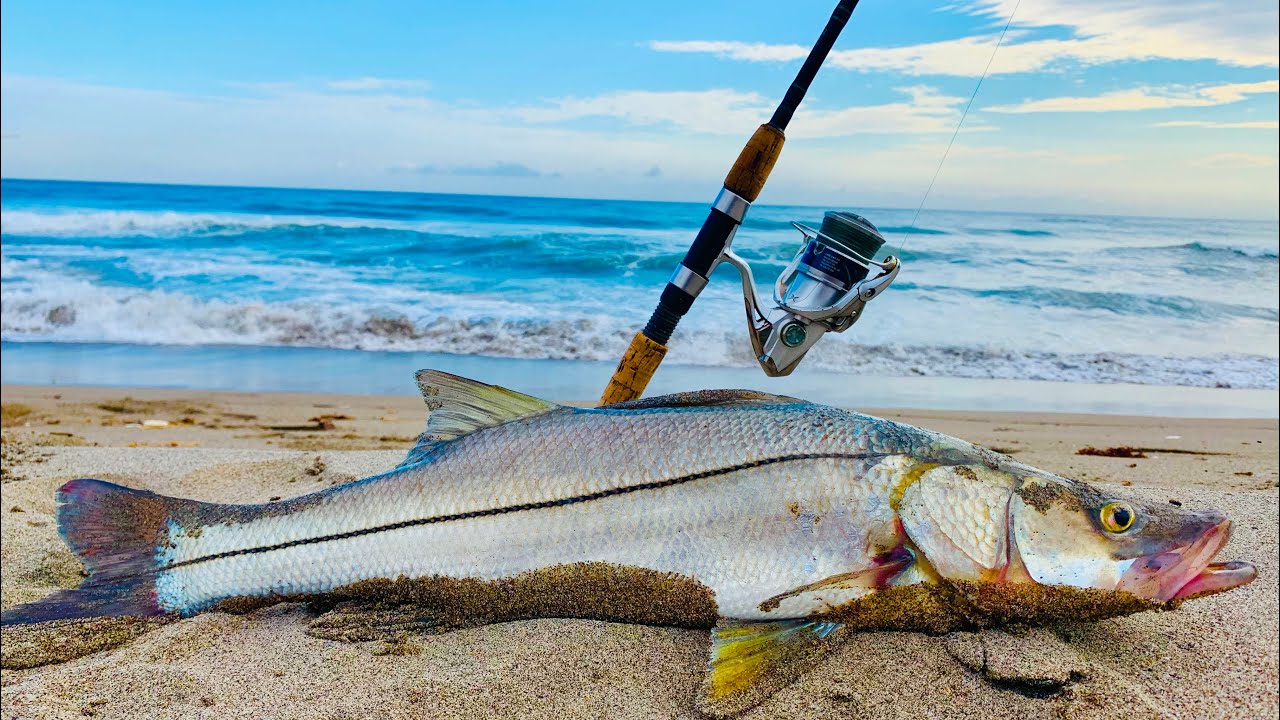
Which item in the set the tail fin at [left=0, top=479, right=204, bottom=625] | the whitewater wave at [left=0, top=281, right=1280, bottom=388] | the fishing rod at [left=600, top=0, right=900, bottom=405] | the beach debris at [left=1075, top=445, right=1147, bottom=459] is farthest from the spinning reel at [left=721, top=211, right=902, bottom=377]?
the whitewater wave at [left=0, top=281, right=1280, bottom=388]

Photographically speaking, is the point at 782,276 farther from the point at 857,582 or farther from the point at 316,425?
the point at 316,425

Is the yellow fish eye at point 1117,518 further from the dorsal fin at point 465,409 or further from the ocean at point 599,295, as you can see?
the ocean at point 599,295

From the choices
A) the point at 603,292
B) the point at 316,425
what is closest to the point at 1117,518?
the point at 316,425

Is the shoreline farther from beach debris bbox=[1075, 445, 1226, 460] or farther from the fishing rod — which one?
the fishing rod

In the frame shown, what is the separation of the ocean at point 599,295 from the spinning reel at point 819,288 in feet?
1.39

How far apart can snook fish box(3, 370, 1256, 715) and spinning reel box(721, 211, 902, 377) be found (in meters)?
0.67

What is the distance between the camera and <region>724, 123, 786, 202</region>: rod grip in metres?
3.17

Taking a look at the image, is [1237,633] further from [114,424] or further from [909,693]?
[114,424]

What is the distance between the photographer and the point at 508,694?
2.17 metres

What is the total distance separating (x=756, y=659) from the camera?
83.0 inches

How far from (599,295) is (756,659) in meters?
13.8

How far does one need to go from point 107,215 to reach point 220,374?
23.0 meters

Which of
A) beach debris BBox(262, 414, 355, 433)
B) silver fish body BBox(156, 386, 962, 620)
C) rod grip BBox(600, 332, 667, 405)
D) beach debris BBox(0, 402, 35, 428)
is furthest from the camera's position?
beach debris BBox(0, 402, 35, 428)

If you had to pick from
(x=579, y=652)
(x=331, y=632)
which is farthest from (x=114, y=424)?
(x=579, y=652)
